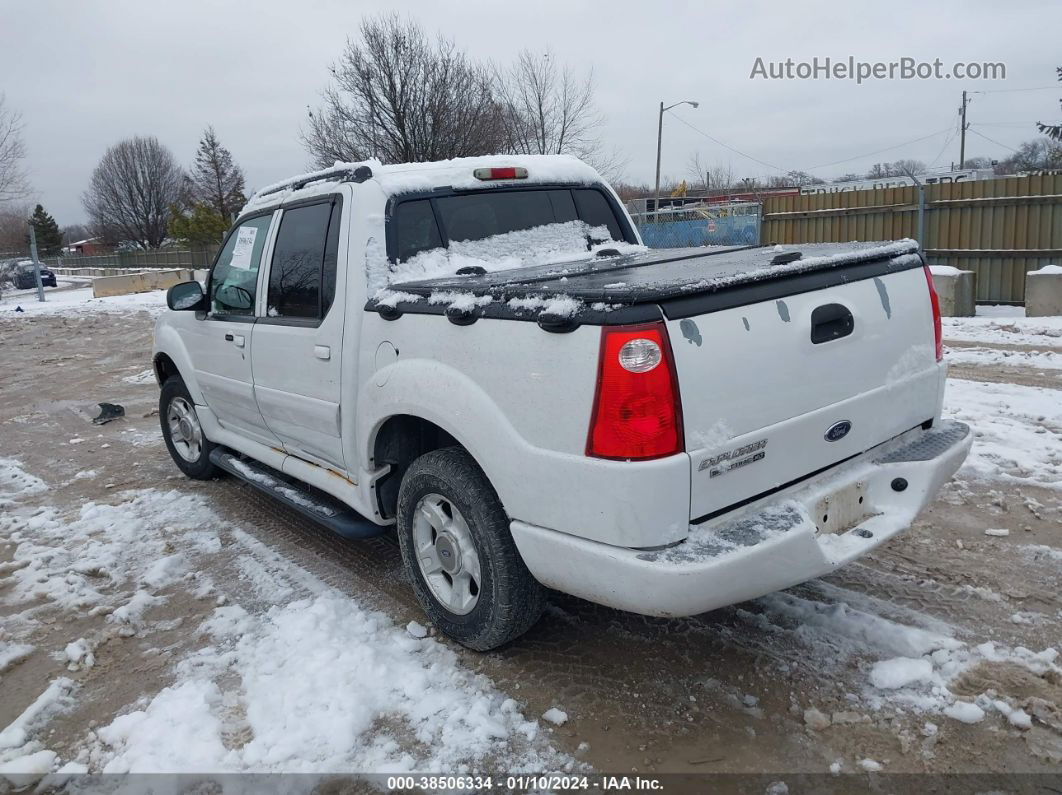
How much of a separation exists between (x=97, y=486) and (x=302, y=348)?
3116 mm

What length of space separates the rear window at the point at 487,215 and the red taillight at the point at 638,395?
161 cm

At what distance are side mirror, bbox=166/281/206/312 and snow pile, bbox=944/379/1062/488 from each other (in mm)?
5107

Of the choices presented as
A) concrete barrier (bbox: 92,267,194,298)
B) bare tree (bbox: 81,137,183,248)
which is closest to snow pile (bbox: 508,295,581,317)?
concrete barrier (bbox: 92,267,194,298)

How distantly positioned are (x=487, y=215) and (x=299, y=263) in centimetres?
103

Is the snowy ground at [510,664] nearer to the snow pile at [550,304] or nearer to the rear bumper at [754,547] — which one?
the rear bumper at [754,547]

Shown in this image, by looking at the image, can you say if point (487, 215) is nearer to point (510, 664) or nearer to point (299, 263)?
point (299, 263)

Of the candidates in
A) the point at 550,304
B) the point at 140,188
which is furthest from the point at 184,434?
the point at 140,188

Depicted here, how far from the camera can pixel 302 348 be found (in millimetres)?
3996

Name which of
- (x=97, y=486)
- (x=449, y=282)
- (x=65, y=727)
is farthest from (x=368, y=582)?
(x=97, y=486)

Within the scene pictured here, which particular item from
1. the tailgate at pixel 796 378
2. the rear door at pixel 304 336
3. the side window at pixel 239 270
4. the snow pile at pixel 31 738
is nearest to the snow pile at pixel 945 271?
the tailgate at pixel 796 378

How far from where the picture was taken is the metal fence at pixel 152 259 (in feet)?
150

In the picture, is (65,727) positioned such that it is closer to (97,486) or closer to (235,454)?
(235,454)

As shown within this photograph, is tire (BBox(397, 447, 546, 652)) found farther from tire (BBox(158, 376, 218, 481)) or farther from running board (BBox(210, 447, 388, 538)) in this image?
tire (BBox(158, 376, 218, 481))

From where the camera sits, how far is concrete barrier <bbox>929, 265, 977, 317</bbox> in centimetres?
1234
